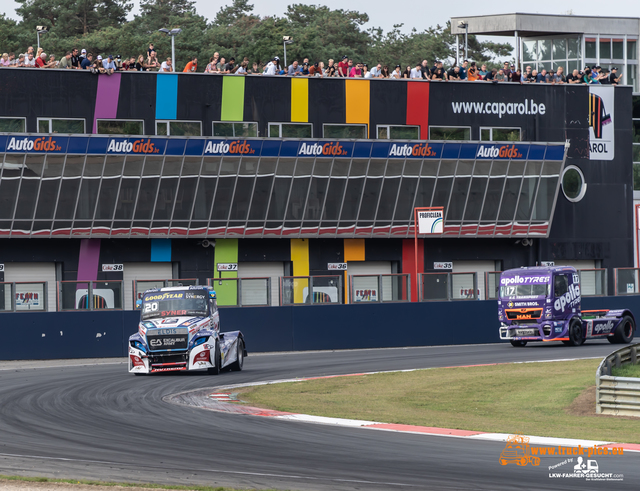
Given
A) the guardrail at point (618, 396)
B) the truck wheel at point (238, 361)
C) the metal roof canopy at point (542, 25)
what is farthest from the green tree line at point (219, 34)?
the guardrail at point (618, 396)

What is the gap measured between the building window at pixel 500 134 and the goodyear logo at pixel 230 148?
39.8 feet

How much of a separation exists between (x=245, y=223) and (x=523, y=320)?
1531cm

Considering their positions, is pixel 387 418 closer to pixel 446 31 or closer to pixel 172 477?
pixel 172 477

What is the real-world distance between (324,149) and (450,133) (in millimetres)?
7127

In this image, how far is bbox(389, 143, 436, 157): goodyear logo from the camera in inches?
1682

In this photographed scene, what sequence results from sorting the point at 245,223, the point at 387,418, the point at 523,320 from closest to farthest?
the point at 387,418 → the point at 523,320 → the point at 245,223

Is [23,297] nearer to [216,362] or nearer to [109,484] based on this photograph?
[216,362]

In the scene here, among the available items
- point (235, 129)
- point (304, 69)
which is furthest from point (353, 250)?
point (304, 69)

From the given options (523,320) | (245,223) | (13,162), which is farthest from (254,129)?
(523,320)

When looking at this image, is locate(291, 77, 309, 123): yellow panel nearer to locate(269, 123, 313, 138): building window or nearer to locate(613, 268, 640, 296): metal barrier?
locate(269, 123, 313, 138): building window

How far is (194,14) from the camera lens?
102 metres

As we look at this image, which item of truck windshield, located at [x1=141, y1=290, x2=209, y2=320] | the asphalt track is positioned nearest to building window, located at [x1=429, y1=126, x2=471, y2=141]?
truck windshield, located at [x1=141, y1=290, x2=209, y2=320]

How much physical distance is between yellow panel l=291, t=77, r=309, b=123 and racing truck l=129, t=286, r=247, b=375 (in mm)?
20375

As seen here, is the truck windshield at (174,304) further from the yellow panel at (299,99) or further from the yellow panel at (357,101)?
the yellow panel at (357,101)
